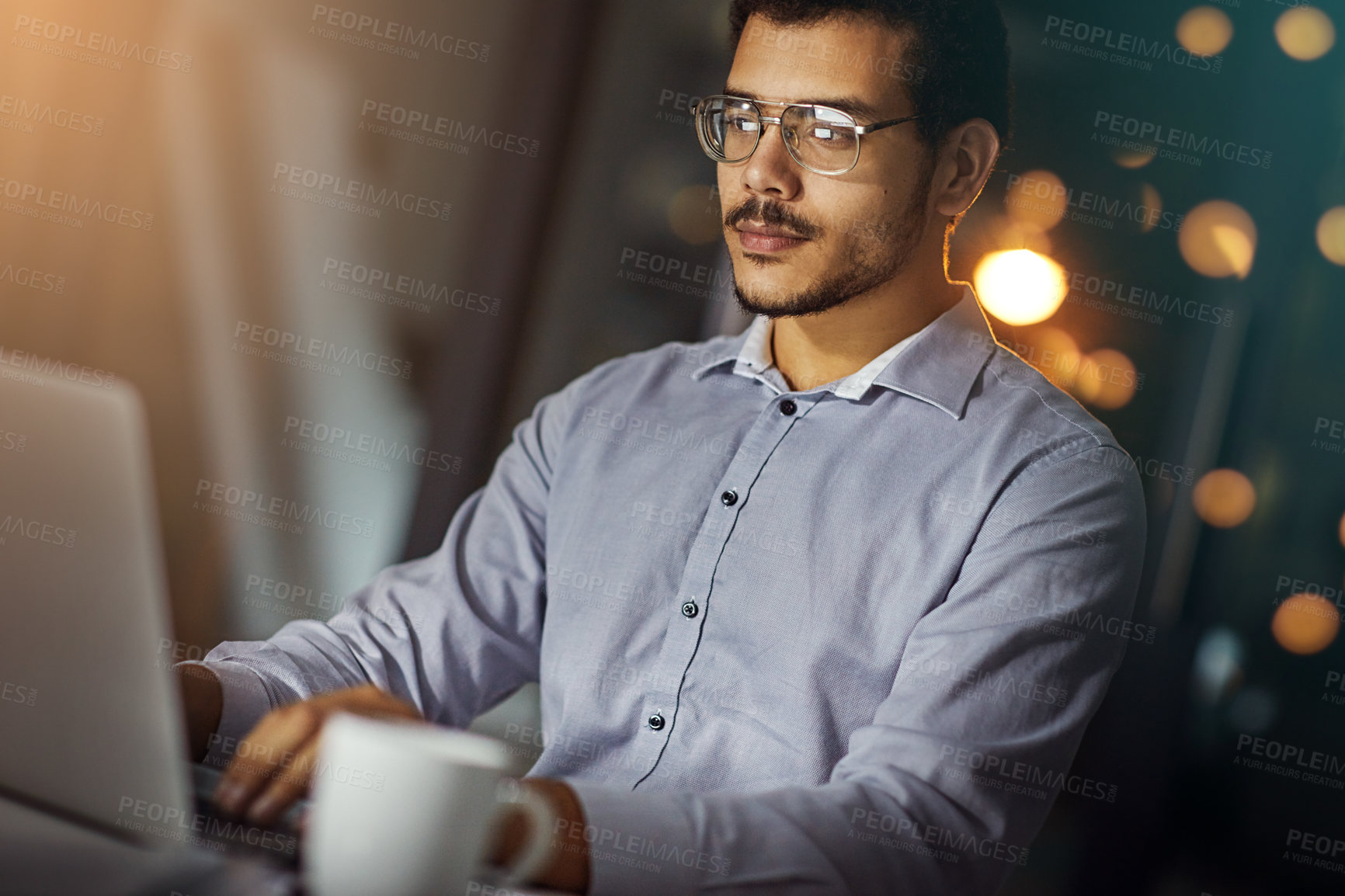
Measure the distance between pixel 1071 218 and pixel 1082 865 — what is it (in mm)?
1197

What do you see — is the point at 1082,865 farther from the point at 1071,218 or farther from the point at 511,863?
the point at 511,863

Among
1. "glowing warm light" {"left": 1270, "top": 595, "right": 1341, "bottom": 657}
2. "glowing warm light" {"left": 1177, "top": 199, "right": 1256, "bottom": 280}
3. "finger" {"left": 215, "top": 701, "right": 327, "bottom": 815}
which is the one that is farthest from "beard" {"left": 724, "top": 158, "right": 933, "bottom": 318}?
"glowing warm light" {"left": 1270, "top": 595, "right": 1341, "bottom": 657}

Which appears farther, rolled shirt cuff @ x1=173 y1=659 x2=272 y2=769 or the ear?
the ear

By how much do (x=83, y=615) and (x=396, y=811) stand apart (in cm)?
30

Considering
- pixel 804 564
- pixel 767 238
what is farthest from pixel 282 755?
pixel 767 238

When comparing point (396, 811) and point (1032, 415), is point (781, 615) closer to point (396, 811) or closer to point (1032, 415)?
point (1032, 415)

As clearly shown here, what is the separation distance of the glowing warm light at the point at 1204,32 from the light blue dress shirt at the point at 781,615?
75 cm

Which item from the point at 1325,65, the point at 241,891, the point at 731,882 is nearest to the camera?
the point at 241,891

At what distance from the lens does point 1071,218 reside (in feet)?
5.49

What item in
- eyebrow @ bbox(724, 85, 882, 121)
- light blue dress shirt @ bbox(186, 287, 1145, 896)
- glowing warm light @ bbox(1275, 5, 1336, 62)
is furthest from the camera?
glowing warm light @ bbox(1275, 5, 1336, 62)

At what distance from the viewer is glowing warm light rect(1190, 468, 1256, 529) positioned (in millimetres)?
1758

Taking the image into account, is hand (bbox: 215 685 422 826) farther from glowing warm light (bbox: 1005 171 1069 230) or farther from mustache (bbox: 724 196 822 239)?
glowing warm light (bbox: 1005 171 1069 230)

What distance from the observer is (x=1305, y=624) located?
5.57 ft

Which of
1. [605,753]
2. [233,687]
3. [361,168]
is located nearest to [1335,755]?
[605,753]
